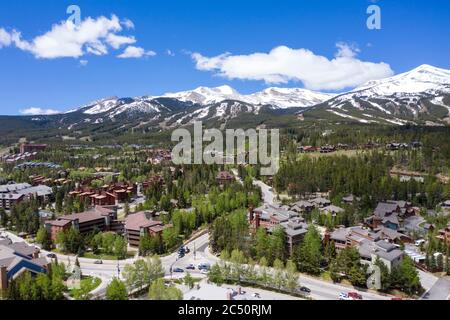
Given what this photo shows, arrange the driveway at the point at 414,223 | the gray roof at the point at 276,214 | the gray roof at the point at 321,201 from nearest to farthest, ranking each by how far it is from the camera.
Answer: the gray roof at the point at 276,214
the driveway at the point at 414,223
the gray roof at the point at 321,201

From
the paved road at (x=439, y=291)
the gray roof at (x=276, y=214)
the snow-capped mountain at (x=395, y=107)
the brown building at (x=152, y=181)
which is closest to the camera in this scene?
the paved road at (x=439, y=291)

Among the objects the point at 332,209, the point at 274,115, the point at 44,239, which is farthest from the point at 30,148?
the point at 274,115

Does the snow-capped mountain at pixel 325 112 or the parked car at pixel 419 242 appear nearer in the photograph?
the parked car at pixel 419 242

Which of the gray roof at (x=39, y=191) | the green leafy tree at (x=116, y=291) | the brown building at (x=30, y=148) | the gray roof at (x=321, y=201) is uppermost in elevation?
the brown building at (x=30, y=148)

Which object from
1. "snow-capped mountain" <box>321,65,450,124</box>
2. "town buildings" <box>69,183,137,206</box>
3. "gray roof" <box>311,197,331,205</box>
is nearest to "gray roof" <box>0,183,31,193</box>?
"town buildings" <box>69,183,137,206</box>

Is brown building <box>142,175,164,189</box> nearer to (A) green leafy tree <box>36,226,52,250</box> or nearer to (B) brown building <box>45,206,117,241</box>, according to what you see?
(B) brown building <box>45,206,117,241</box>

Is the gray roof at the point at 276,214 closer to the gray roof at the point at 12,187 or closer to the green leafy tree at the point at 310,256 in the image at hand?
the green leafy tree at the point at 310,256

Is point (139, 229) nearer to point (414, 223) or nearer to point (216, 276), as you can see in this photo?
point (216, 276)

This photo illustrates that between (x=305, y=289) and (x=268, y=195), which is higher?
(x=268, y=195)

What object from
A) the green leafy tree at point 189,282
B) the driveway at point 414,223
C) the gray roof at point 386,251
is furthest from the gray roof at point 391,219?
the green leafy tree at point 189,282

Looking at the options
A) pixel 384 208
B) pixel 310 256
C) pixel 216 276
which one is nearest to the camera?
pixel 216 276
